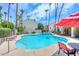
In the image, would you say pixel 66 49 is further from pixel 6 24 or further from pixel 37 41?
pixel 6 24

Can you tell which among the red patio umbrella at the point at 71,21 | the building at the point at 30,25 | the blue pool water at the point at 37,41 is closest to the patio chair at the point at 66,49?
the blue pool water at the point at 37,41

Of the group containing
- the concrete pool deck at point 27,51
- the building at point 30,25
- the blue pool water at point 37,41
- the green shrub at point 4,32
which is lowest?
the concrete pool deck at point 27,51

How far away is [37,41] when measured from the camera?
3.16 m

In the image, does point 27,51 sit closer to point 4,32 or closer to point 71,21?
point 4,32

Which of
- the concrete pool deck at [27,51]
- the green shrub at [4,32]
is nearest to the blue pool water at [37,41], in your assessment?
the concrete pool deck at [27,51]

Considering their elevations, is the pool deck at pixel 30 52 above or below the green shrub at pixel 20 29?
below

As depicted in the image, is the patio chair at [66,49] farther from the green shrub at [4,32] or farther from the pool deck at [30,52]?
the green shrub at [4,32]

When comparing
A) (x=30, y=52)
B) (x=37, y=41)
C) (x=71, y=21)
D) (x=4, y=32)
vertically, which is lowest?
(x=30, y=52)

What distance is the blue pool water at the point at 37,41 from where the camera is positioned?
10.4 ft

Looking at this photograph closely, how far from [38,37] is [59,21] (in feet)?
1.06

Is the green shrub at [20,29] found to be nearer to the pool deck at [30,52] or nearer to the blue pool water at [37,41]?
the blue pool water at [37,41]

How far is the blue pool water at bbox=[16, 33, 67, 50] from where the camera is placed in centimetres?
316

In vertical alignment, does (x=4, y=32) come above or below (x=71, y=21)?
below

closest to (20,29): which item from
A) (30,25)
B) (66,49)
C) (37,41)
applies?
(30,25)
